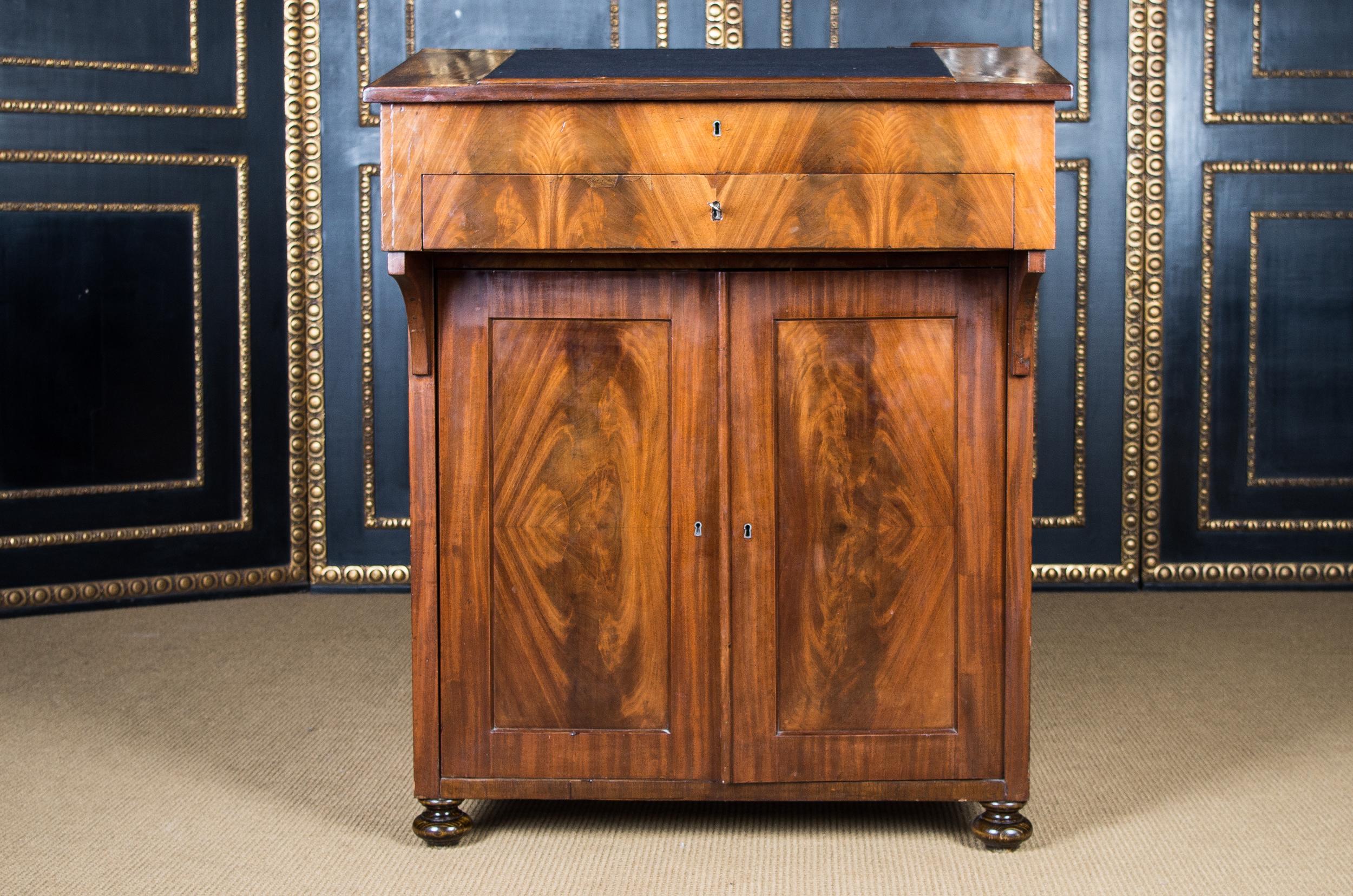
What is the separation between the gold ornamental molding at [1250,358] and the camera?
13.7 feet

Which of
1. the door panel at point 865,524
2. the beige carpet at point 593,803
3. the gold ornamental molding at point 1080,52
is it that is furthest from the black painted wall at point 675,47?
the door panel at point 865,524

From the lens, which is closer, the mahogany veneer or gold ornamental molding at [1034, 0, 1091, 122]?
the mahogany veneer

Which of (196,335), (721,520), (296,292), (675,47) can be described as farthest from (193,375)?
(721,520)

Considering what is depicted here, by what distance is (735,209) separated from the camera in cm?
209

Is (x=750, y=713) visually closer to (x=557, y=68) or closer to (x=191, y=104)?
(x=557, y=68)

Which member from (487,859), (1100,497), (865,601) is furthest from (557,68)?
(1100,497)

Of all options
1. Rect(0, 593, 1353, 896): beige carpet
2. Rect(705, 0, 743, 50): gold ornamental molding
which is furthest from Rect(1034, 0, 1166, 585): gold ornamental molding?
Rect(705, 0, 743, 50): gold ornamental molding

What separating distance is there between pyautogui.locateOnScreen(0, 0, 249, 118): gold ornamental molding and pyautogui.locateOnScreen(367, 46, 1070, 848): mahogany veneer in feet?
7.07

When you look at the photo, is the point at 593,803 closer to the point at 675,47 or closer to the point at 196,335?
the point at 196,335

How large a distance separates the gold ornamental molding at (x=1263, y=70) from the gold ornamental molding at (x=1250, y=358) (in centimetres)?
27

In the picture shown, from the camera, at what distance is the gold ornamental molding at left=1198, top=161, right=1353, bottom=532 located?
13.7 feet

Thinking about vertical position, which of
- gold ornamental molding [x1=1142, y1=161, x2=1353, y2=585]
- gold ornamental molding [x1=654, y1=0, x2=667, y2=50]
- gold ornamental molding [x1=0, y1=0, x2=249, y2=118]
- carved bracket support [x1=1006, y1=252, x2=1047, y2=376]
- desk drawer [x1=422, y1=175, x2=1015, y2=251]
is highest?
gold ornamental molding [x1=654, y1=0, x2=667, y2=50]

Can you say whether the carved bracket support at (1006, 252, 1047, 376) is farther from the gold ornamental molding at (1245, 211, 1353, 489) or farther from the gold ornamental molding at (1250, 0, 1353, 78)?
the gold ornamental molding at (1250, 0, 1353, 78)

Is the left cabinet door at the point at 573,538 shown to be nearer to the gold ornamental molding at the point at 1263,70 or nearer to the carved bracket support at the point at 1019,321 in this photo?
the carved bracket support at the point at 1019,321
